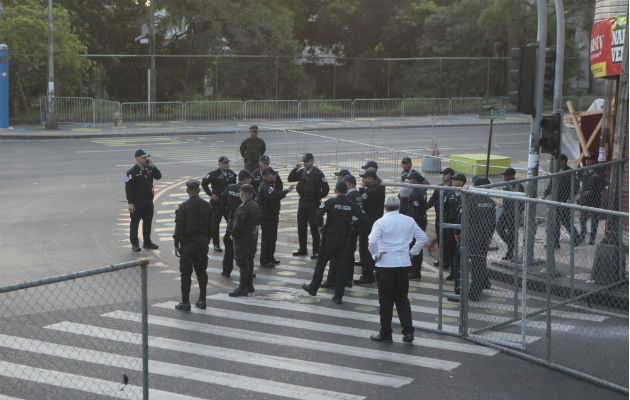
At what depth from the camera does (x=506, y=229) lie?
11617 millimetres

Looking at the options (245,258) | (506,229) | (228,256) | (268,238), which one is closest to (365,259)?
(268,238)

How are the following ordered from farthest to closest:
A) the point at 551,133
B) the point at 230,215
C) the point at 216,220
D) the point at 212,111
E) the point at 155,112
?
1. the point at 212,111
2. the point at 155,112
3. the point at 216,220
4. the point at 551,133
5. the point at 230,215

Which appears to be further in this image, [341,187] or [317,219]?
[317,219]

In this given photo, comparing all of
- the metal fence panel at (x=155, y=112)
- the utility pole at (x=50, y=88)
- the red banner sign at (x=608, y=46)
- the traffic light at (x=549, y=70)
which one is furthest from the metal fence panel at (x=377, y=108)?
the traffic light at (x=549, y=70)

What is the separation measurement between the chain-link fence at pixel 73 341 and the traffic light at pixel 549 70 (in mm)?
7987

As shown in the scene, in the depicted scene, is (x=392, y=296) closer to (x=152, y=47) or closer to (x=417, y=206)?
(x=417, y=206)

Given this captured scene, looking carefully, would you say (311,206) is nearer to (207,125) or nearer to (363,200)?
(363,200)

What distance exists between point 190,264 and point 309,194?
3.53m

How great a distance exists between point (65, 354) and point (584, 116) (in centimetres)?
1659

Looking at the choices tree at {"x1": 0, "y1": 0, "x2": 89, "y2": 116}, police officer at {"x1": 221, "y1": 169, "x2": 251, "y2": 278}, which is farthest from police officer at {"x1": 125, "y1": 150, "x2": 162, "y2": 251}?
tree at {"x1": 0, "y1": 0, "x2": 89, "y2": 116}

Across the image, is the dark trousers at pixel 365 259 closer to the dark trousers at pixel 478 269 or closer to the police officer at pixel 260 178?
the dark trousers at pixel 478 269

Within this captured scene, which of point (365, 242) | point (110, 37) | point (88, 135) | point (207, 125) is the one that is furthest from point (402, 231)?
point (110, 37)

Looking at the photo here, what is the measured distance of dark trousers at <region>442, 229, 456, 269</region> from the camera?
13320 mm

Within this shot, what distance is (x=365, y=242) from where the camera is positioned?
1334cm
